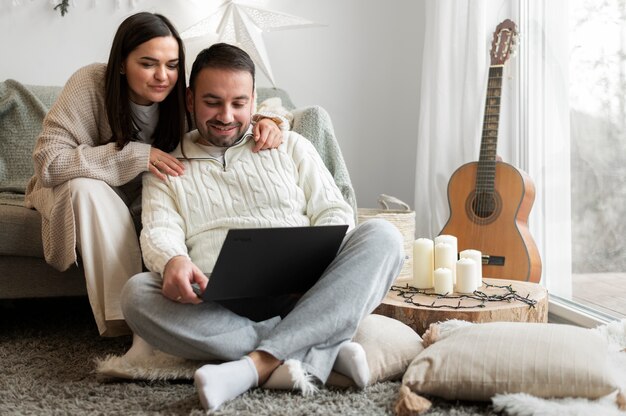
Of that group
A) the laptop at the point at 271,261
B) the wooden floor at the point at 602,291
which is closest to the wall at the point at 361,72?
the wooden floor at the point at 602,291

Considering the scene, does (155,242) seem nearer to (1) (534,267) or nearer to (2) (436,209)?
(1) (534,267)

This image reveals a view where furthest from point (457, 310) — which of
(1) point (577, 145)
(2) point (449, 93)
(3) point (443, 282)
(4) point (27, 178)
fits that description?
(4) point (27, 178)

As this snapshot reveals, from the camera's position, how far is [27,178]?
8.36ft

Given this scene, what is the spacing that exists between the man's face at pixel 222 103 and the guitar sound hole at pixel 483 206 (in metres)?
1.00

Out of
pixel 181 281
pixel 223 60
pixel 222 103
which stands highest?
pixel 223 60

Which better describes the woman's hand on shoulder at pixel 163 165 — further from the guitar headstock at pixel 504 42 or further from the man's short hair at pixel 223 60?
the guitar headstock at pixel 504 42

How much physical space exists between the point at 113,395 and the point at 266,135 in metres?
0.72

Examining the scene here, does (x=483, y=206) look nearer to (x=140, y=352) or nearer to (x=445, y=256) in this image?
(x=445, y=256)

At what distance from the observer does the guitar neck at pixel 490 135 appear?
2504 millimetres

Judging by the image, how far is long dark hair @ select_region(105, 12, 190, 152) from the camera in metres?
1.91

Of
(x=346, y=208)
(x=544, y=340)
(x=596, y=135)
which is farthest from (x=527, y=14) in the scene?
(x=544, y=340)

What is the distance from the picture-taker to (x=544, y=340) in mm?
1446

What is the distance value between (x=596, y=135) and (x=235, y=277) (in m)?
1.37

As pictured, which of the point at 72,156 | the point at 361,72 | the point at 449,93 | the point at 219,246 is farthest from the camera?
the point at 361,72
